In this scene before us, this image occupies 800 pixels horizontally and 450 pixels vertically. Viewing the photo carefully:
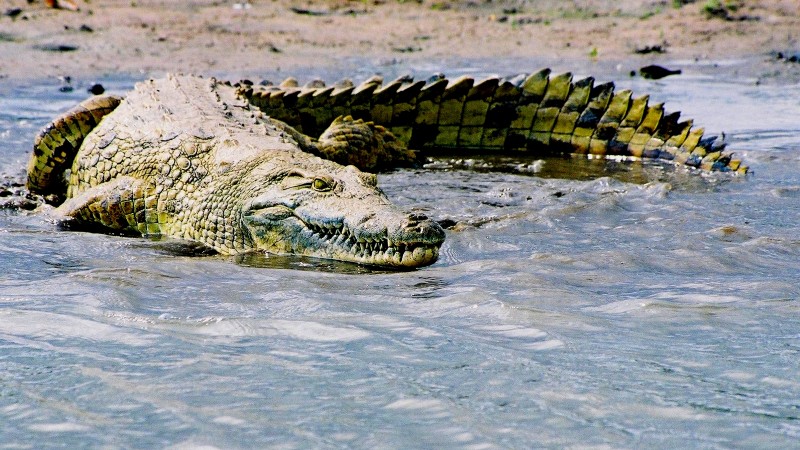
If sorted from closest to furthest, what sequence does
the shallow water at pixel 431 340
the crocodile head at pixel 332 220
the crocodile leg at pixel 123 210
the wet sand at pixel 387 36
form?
the shallow water at pixel 431 340 < the crocodile head at pixel 332 220 < the crocodile leg at pixel 123 210 < the wet sand at pixel 387 36

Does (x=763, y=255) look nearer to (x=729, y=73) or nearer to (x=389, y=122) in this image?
(x=389, y=122)

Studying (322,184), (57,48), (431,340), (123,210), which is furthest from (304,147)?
(57,48)

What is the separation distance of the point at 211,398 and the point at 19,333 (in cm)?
85

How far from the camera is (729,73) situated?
1153 cm

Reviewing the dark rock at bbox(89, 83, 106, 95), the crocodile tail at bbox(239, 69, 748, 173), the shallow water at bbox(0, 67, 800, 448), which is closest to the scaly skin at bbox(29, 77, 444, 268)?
the shallow water at bbox(0, 67, 800, 448)

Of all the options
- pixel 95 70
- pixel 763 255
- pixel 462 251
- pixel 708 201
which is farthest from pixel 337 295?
pixel 95 70

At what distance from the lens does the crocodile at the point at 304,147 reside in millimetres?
4445

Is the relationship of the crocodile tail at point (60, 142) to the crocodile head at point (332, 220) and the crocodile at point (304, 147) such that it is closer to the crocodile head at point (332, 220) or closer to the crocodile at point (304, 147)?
the crocodile at point (304, 147)

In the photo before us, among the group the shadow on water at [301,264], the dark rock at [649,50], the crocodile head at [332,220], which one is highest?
the dark rock at [649,50]

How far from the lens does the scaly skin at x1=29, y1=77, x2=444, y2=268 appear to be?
13.9 ft

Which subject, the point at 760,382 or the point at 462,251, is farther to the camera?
the point at 462,251

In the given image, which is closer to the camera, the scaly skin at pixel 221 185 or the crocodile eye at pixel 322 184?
the scaly skin at pixel 221 185

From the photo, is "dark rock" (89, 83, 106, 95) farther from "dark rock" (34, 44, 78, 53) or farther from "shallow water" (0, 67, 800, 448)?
"shallow water" (0, 67, 800, 448)

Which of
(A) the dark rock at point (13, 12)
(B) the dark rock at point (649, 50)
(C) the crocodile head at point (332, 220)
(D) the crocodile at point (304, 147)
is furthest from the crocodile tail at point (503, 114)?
(A) the dark rock at point (13, 12)
